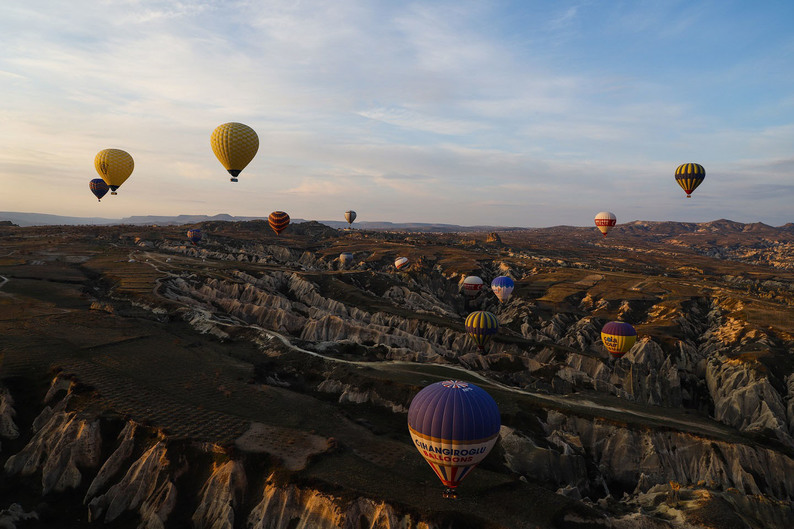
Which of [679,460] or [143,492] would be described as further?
[679,460]

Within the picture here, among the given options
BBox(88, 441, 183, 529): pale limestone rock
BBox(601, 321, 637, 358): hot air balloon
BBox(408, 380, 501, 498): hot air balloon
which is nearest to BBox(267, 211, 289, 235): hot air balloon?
BBox(601, 321, 637, 358): hot air balloon

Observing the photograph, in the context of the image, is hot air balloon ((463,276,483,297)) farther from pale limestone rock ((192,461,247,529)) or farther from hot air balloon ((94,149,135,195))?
pale limestone rock ((192,461,247,529))

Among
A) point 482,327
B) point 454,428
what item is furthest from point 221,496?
point 482,327

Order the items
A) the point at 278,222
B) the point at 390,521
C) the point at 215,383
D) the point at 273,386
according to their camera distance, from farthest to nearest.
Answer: the point at 278,222 < the point at 273,386 < the point at 215,383 < the point at 390,521

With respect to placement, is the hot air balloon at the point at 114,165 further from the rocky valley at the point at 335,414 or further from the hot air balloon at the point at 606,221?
the hot air balloon at the point at 606,221

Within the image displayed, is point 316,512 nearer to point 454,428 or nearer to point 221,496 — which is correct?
point 221,496

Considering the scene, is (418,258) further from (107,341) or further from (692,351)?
(107,341)

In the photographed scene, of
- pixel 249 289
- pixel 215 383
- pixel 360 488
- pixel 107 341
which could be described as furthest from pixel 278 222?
pixel 360 488
